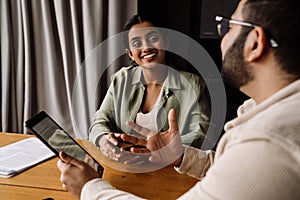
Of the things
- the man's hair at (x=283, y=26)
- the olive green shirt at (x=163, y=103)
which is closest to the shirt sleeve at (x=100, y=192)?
the man's hair at (x=283, y=26)

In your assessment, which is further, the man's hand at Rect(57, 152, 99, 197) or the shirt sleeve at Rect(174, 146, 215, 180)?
the shirt sleeve at Rect(174, 146, 215, 180)

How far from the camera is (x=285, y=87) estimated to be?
71cm

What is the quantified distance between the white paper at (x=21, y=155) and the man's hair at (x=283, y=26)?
0.88 metres

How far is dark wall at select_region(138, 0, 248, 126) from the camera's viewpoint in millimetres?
2104

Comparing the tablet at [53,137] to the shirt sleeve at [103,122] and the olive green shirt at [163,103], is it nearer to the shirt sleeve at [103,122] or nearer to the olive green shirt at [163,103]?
the shirt sleeve at [103,122]

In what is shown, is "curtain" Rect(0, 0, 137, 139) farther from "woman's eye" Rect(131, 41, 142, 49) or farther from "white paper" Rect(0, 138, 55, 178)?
"white paper" Rect(0, 138, 55, 178)

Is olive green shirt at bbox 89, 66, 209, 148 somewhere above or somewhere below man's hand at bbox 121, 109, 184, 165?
below

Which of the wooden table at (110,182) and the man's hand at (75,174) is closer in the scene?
the man's hand at (75,174)

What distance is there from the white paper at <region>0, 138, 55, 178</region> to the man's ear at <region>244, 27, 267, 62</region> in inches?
32.6

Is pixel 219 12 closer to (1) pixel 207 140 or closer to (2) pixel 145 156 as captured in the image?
(1) pixel 207 140

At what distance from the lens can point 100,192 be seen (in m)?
0.87

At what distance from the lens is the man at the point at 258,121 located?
581mm

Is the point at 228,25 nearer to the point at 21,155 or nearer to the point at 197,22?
the point at 21,155

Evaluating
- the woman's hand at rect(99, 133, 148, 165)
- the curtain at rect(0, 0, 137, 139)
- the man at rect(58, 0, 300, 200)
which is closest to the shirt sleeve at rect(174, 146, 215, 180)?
the woman's hand at rect(99, 133, 148, 165)
